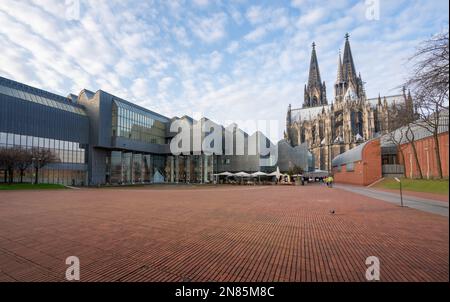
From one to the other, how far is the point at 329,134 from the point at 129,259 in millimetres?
84292

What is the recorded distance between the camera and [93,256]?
5.93 metres

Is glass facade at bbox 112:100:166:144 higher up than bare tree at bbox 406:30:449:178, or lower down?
higher up

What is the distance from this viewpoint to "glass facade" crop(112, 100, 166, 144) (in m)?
50.5

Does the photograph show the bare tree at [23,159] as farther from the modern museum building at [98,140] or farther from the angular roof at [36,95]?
the angular roof at [36,95]

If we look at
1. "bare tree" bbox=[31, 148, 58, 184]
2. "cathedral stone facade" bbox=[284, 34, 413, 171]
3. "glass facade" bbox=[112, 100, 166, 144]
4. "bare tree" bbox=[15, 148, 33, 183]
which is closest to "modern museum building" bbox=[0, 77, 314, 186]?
"glass facade" bbox=[112, 100, 166, 144]

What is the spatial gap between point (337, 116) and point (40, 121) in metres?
82.7

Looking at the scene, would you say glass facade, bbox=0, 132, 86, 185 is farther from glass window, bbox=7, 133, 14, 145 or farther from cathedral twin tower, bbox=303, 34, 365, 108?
cathedral twin tower, bbox=303, 34, 365, 108

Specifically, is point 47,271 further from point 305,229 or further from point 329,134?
point 329,134

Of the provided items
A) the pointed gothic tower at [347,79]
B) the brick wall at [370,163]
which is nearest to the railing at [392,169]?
the brick wall at [370,163]

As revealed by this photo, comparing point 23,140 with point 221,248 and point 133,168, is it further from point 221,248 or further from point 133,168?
point 221,248

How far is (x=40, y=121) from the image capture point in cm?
4203

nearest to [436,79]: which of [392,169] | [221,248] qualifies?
[221,248]

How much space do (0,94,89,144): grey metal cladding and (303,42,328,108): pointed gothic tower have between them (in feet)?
287

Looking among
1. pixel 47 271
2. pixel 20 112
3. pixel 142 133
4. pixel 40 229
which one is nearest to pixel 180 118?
pixel 142 133
